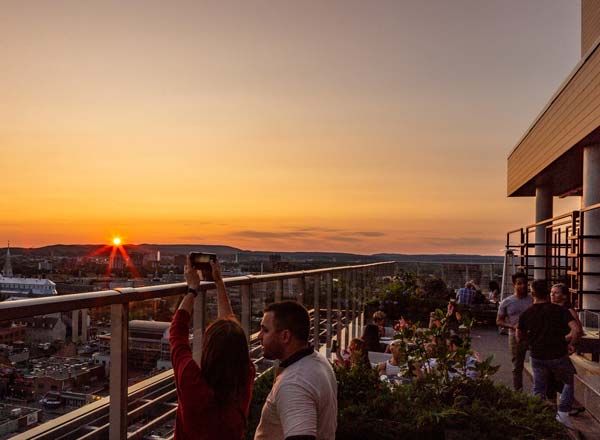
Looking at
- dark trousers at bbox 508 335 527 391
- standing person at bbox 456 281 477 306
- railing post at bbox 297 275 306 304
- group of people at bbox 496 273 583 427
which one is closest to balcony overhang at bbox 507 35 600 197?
standing person at bbox 456 281 477 306

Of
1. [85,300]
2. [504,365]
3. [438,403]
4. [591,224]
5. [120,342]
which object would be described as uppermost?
[591,224]

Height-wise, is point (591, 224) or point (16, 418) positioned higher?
point (591, 224)

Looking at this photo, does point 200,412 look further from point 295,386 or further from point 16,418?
point 16,418

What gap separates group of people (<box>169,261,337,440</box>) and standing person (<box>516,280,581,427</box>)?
4995mm

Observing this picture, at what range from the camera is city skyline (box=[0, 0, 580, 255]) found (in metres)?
13.1

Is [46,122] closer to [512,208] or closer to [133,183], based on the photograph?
[133,183]

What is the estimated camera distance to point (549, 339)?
23.1ft

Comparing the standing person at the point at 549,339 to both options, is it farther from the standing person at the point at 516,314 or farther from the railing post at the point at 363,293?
the railing post at the point at 363,293

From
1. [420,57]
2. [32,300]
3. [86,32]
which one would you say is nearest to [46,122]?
[86,32]

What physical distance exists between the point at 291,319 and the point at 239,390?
363mm

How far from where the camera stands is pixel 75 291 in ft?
8.85

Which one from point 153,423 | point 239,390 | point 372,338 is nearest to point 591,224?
point 372,338

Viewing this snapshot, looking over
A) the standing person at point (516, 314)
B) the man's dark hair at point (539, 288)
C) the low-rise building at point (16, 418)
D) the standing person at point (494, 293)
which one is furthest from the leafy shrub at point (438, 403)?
the standing person at point (494, 293)

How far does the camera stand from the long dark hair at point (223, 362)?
8.44 feet
